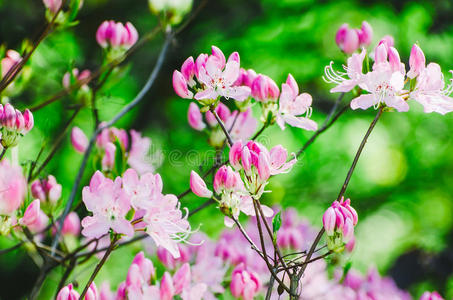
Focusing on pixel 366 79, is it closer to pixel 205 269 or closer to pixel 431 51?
pixel 205 269

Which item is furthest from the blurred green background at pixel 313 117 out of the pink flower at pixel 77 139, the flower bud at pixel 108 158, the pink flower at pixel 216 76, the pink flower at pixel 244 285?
the pink flower at pixel 216 76

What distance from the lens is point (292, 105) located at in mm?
947

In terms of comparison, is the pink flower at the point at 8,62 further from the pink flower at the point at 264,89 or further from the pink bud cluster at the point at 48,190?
the pink flower at the point at 264,89

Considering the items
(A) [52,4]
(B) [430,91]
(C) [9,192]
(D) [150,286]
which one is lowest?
(D) [150,286]

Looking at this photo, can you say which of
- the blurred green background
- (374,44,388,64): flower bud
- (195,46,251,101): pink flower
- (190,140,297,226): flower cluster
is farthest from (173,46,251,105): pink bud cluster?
the blurred green background

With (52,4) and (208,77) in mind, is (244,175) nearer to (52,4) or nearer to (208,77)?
(208,77)

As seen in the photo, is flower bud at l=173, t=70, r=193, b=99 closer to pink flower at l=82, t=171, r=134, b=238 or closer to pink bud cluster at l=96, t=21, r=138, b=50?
pink flower at l=82, t=171, r=134, b=238

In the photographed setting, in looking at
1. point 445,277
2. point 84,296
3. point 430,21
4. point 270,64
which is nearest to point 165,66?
point 270,64

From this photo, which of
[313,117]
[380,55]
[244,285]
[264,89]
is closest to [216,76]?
[264,89]

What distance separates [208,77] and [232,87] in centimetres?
7

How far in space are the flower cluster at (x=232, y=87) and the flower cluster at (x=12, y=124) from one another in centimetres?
24

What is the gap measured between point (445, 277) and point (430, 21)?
3.78 ft

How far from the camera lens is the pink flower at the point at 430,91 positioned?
2.65ft

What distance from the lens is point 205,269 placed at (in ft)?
3.47
